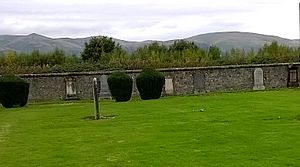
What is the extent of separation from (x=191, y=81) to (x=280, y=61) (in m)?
6.60

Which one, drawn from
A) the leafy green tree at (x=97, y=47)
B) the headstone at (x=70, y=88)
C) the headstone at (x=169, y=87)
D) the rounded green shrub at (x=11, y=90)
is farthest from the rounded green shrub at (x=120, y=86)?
the leafy green tree at (x=97, y=47)

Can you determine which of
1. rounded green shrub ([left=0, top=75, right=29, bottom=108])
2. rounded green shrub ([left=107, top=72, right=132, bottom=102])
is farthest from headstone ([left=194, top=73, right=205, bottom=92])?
rounded green shrub ([left=0, top=75, right=29, bottom=108])

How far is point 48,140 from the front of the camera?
13.3m

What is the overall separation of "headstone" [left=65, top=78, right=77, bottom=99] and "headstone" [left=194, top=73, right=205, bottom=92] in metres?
7.09

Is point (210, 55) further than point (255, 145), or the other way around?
point (210, 55)

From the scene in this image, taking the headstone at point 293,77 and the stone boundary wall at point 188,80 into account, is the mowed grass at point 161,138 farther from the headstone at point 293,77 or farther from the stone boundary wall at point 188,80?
Result: the headstone at point 293,77

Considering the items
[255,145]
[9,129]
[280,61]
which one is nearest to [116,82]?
[9,129]

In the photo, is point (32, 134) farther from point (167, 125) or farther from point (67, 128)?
point (167, 125)

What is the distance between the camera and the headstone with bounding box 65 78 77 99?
1246 inches

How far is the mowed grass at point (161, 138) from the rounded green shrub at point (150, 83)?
23.2 ft

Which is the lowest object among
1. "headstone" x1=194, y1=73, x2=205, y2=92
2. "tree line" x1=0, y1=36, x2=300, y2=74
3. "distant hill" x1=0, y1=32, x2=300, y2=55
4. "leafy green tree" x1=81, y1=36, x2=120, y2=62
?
"headstone" x1=194, y1=73, x2=205, y2=92

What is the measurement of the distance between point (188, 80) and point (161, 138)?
20160 mm

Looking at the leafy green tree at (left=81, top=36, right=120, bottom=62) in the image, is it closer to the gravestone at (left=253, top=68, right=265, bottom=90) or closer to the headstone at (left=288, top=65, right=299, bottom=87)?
the gravestone at (left=253, top=68, right=265, bottom=90)

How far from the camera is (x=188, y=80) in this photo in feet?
107
